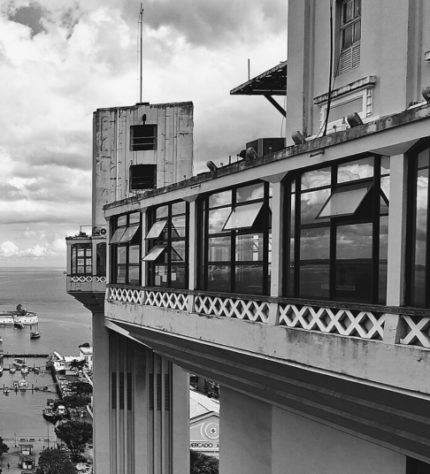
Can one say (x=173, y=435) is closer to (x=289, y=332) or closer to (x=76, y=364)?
(x=289, y=332)

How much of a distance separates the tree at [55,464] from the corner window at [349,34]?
3902 cm

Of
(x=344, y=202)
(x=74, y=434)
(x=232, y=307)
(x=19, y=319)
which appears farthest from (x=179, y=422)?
(x=19, y=319)

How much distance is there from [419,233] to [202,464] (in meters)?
40.0

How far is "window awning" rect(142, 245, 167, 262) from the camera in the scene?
9969 mm

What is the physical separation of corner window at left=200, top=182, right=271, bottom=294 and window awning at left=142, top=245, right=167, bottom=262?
133 cm

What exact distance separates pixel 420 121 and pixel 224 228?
3.47 meters

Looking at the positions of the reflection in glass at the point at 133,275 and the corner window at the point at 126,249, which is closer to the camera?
the reflection in glass at the point at 133,275

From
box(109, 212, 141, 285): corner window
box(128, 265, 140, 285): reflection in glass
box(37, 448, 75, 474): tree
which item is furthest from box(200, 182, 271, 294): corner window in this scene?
box(37, 448, 75, 474): tree

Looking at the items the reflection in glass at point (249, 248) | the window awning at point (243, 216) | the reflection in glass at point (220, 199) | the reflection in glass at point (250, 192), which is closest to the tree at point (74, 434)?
the reflection in glass at point (220, 199)

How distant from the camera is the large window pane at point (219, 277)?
8234mm

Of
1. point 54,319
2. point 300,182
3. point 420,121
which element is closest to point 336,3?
point 300,182

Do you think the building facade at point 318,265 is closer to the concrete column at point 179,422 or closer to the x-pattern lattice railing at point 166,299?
the x-pattern lattice railing at point 166,299

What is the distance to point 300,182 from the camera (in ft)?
22.3

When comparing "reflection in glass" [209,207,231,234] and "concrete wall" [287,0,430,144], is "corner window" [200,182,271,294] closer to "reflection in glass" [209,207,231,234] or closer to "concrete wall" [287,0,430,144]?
"reflection in glass" [209,207,231,234]
